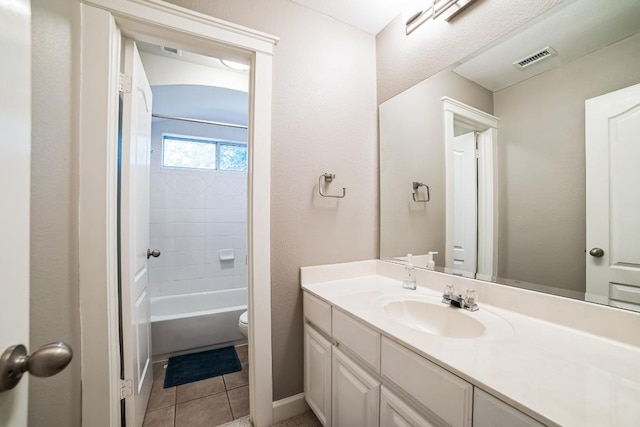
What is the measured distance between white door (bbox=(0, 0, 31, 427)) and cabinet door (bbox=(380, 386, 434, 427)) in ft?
3.04

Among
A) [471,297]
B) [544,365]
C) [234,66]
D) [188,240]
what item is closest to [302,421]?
[471,297]

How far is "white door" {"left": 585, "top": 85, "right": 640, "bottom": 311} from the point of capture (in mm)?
784

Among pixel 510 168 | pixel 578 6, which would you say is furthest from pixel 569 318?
pixel 578 6

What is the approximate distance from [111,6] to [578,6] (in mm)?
1856

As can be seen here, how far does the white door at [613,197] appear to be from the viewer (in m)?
0.78

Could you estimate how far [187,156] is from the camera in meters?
3.02

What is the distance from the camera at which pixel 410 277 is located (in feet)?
4.62

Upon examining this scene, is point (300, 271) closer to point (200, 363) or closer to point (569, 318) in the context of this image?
point (569, 318)

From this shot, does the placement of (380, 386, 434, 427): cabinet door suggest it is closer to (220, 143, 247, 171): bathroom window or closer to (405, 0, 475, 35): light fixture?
(405, 0, 475, 35): light fixture

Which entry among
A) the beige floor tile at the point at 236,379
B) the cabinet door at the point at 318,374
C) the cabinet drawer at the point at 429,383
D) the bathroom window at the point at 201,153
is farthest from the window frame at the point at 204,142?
the cabinet drawer at the point at 429,383

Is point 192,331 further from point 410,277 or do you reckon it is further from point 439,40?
point 439,40

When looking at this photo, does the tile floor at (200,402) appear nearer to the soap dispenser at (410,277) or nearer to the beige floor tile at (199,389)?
the beige floor tile at (199,389)

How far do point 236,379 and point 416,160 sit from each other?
2.01 meters

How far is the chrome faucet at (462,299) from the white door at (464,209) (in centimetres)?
16
